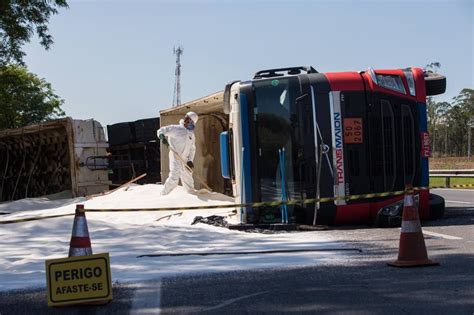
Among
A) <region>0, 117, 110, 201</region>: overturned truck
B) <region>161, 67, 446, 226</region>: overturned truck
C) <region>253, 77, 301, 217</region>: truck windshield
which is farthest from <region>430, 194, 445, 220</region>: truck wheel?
<region>0, 117, 110, 201</region>: overturned truck

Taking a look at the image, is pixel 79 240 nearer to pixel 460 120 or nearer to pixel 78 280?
pixel 78 280

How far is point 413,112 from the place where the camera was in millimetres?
10906

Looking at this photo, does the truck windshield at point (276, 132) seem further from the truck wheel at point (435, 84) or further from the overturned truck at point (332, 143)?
the truck wheel at point (435, 84)

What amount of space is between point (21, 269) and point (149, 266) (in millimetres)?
1610

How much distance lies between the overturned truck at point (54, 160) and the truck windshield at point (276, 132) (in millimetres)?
11297

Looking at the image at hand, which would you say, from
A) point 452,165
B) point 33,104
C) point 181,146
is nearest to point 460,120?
point 452,165

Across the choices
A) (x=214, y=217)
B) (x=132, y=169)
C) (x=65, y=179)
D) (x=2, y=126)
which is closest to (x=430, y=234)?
(x=214, y=217)

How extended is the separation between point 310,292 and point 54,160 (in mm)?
19171

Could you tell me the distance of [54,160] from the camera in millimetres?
23156

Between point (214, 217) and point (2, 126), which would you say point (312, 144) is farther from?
point (2, 126)

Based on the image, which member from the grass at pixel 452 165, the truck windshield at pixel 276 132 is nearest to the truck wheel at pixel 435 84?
the truck windshield at pixel 276 132

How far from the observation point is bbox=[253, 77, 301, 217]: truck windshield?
10680 mm

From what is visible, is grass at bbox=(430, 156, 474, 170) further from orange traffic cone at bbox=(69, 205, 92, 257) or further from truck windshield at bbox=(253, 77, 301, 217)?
orange traffic cone at bbox=(69, 205, 92, 257)

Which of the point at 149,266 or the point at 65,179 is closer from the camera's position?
the point at 149,266
